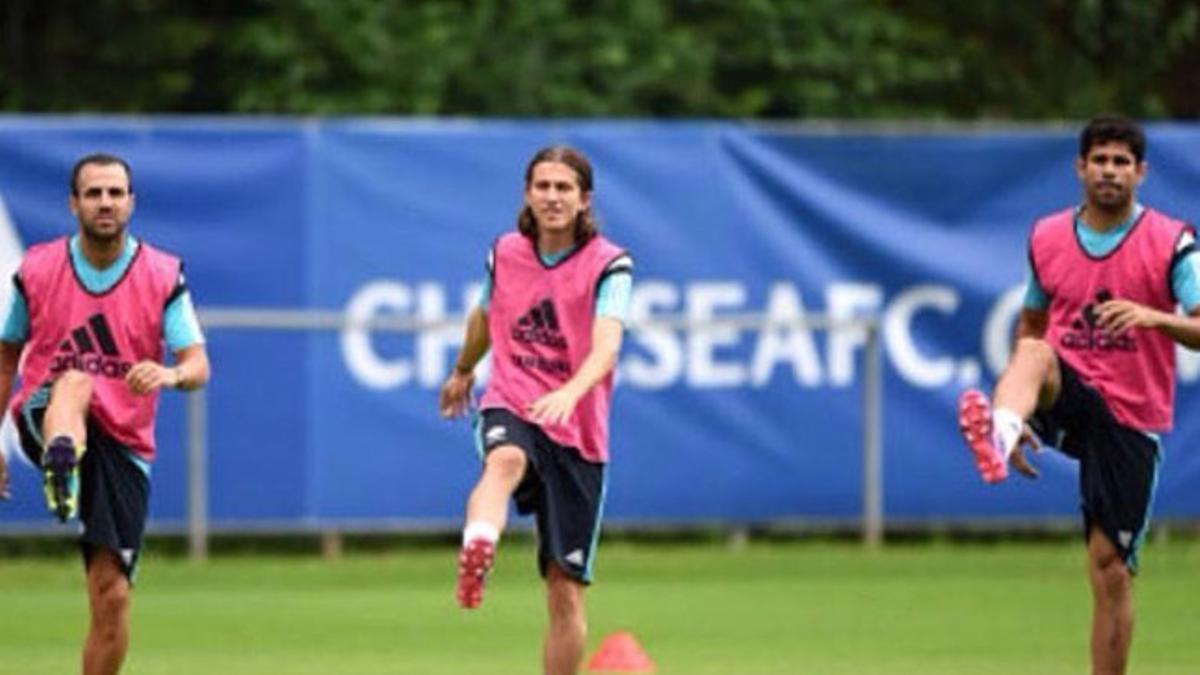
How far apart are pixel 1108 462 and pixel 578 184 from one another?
2.27 metres

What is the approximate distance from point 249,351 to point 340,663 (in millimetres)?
5712

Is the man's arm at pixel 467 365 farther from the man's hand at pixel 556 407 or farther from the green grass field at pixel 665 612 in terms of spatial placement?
the green grass field at pixel 665 612

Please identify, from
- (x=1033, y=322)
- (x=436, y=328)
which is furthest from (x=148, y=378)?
(x=436, y=328)

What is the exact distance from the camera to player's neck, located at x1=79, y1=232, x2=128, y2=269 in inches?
544

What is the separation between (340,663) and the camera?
54.6 feet

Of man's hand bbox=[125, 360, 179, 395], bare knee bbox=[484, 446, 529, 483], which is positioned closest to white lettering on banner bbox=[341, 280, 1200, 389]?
bare knee bbox=[484, 446, 529, 483]

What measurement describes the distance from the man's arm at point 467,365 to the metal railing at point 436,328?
7.63 m

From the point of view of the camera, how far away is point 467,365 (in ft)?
47.1

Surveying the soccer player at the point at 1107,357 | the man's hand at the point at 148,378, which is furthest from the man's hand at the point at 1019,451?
the man's hand at the point at 148,378

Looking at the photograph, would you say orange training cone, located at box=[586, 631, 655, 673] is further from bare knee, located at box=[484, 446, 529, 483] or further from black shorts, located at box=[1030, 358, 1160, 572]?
bare knee, located at box=[484, 446, 529, 483]

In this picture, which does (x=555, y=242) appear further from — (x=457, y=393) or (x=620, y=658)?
(x=620, y=658)

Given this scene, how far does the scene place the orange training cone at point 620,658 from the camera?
632 inches

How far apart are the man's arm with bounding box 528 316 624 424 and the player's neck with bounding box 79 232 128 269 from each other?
1607 mm

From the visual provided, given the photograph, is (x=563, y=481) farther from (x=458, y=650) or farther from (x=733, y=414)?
(x=733, y=414)
